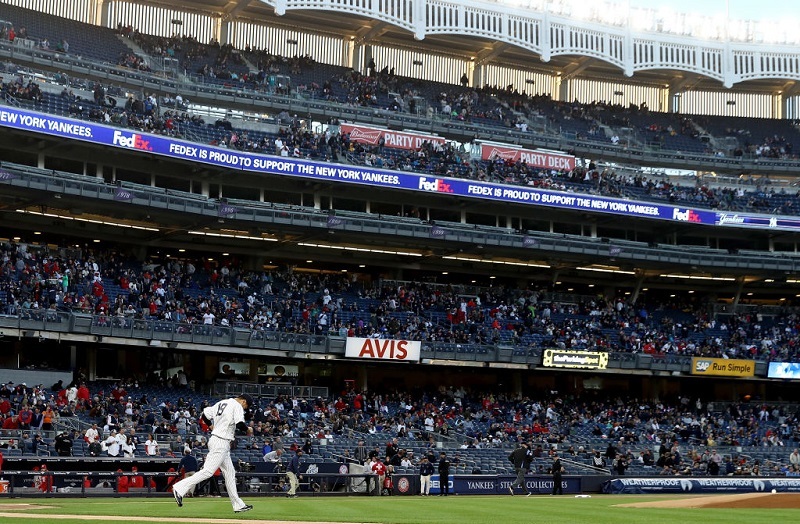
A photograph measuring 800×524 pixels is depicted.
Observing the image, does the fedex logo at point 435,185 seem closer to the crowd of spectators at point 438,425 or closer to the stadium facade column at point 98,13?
the crowd of spectators at point 438,425

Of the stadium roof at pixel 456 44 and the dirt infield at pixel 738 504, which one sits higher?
the stadium roof at pixel 456 44

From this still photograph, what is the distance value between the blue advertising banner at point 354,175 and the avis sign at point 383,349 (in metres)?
6.63

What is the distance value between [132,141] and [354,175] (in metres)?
Result: 10.5

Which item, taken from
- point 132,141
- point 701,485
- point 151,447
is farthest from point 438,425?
point 132,141

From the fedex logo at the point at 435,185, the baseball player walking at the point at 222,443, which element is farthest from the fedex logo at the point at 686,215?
the baseball player walking at the point at 222,443

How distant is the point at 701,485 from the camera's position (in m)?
38.7

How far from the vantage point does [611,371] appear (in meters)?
51.7

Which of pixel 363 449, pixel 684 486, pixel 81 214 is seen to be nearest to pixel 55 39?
pixel 81 214

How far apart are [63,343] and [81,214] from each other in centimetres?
600

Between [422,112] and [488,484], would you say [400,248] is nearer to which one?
[422,112]

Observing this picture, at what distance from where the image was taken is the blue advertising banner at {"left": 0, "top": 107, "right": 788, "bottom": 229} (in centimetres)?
4234

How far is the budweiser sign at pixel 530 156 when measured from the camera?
188 feet

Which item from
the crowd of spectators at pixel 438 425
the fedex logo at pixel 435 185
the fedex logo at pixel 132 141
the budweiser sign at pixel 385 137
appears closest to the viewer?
the crowd of spectators at pixel 438 425

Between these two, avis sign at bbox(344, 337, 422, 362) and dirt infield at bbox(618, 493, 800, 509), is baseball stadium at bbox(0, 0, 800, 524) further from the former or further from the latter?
dirt infield at bbox(618, 493, 800, 509)
